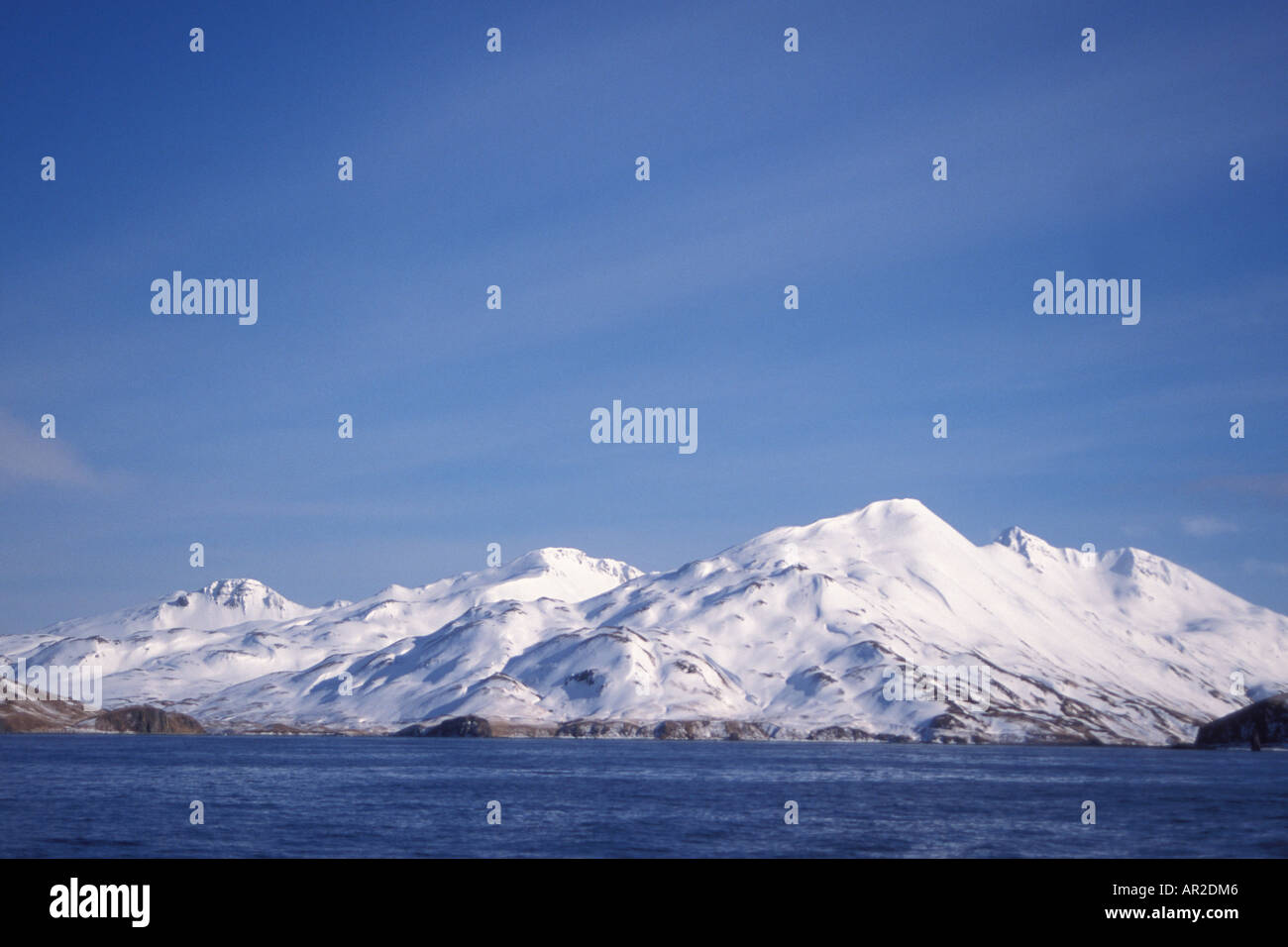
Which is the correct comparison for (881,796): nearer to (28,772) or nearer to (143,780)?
(143,780)

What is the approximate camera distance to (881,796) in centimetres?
13925
